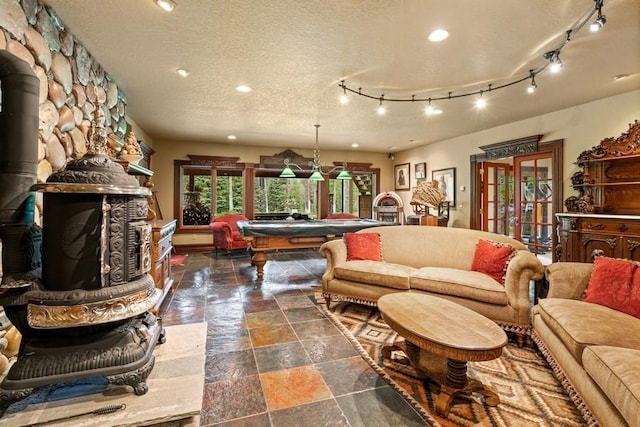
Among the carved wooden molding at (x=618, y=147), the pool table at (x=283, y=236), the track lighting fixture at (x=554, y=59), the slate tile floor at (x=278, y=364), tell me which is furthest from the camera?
the pool table at (x=283, y=236)

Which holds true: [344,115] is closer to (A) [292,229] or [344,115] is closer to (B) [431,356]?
(A) [292,229]

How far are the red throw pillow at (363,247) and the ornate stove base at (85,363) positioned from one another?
7.39ft

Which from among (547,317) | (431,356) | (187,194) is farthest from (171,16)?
(187,194)

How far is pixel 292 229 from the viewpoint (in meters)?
4.30

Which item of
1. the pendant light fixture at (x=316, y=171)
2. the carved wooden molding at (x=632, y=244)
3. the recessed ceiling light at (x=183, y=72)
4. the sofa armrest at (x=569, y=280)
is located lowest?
the sofa armrest at (x=569, y=280)

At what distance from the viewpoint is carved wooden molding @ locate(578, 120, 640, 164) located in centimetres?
362

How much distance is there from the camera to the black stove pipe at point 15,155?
1.68m

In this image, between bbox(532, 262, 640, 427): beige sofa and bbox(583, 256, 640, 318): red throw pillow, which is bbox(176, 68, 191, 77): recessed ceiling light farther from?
bbox(583, 256, 640, 318): red throw pillow

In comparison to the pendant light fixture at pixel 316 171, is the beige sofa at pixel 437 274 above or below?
below

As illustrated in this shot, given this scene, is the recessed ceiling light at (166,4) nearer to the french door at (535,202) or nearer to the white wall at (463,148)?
the white wall at (463,148)

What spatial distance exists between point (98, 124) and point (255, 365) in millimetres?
2046

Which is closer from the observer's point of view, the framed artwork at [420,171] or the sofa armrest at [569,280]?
the sofa armrest at [569,280]

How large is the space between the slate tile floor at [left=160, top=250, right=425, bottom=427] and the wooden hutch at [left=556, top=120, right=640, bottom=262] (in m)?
3.63

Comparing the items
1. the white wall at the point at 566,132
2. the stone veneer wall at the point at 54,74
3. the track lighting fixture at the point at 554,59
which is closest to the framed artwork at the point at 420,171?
the white wall at the point at 566,132
